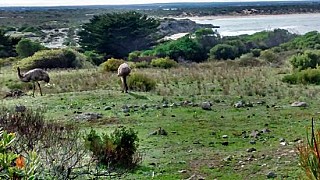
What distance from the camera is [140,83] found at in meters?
20.2

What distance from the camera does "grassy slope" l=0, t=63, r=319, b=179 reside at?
9.21m

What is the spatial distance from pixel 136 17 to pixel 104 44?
18.6ft

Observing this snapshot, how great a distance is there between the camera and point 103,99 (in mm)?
17109

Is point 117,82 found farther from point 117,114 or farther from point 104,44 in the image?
point 104,44

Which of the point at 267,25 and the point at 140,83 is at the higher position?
the point at 140,83

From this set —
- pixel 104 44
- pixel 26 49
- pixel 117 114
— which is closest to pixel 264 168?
pixel 117 114

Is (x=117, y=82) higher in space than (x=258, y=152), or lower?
lower

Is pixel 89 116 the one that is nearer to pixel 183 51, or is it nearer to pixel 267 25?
pixel 183 51

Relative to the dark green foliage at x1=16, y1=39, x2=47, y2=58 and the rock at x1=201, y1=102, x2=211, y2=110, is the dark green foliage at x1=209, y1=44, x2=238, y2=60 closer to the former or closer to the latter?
the dark green foliage at x1=16, y1=39, x2=47, y2=58

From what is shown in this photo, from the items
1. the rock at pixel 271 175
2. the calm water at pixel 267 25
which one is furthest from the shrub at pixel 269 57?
the calm water at pixel 267 25

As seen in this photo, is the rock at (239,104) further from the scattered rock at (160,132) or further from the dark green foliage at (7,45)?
the dark green foliage at (7,45)

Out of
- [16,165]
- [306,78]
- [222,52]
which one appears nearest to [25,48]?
[222,52]

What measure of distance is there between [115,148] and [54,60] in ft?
92.5

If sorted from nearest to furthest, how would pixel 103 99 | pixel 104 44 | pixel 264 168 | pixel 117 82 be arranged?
pixel 264 168, pixel 103 99, pixel 117 82, pixel 104 44
